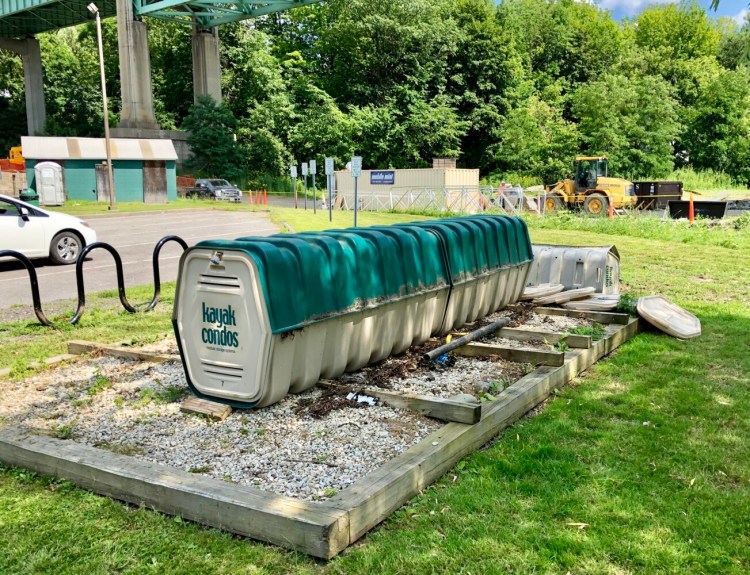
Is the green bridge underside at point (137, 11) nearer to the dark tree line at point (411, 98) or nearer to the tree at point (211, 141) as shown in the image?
the tree at point (211, 141)

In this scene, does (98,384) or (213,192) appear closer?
(98,384)

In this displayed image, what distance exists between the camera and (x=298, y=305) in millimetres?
4820

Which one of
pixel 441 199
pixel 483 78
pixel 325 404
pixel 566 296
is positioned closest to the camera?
pixel 325 404

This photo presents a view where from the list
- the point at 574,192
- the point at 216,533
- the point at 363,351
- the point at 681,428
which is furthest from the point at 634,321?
the point at 574,192

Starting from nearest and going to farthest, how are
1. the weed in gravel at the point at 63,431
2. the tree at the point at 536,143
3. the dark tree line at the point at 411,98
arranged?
the weed in gravel at the point at 63,431
the dark tree line at the point at 411,98
the tree at the point at 536,143

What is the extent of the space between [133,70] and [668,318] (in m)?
43.2

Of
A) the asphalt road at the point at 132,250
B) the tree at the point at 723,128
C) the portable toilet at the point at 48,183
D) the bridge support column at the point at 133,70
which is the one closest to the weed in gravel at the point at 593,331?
the asphalt road at the point at 132,250

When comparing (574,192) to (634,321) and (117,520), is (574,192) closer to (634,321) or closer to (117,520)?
(634,321)

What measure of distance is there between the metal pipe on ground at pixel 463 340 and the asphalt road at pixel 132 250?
6887mm

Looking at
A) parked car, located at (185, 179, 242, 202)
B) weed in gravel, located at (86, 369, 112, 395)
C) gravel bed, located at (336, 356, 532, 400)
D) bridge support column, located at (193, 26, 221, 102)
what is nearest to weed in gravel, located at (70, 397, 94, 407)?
weed in gravel, located at (86, 369, 112, 395)

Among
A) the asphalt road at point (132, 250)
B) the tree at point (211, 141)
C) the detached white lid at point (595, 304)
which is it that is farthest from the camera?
the tree at point (211, 141)

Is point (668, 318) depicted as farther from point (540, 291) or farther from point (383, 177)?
point (383, 177)

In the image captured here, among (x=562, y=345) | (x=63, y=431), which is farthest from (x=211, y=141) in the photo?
(x=63, y=431)

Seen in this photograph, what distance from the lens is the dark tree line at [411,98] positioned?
49781 mm
